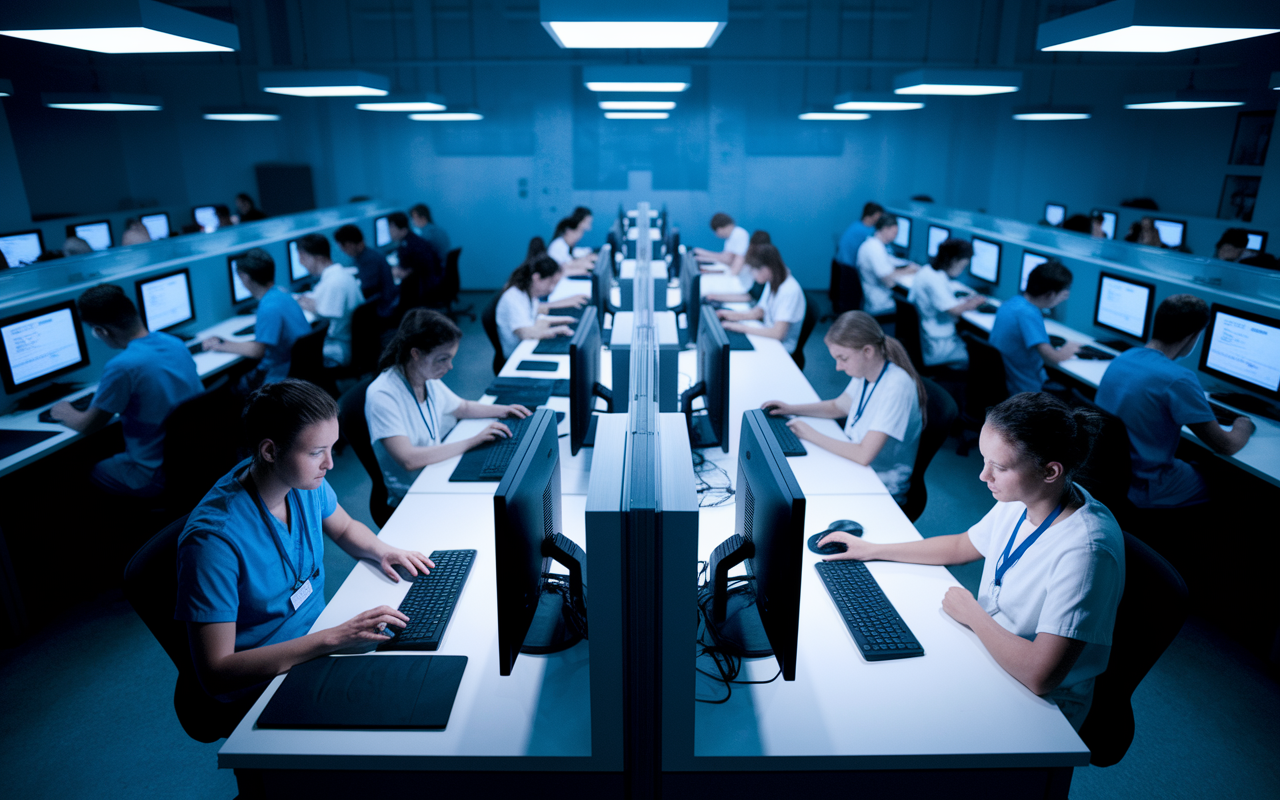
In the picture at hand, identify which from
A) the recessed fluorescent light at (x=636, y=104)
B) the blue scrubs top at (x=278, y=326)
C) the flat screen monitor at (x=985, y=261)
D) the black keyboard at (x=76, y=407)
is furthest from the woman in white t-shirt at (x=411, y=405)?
the recessed fluorescent light at (x=636, y=104)

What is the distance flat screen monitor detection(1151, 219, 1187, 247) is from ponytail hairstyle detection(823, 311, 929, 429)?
6205mm

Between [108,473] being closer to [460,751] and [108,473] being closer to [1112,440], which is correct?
[460,751]

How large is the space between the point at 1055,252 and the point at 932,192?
4.25 metres

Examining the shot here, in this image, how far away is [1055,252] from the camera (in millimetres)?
4602

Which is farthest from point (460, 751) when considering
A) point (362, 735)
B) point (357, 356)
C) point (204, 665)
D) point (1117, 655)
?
point (357, 356)

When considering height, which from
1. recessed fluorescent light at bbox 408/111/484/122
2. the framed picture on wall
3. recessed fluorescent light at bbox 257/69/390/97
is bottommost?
the framed picture on wall

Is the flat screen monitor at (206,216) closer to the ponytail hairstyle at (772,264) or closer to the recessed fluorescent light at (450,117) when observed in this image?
the recessed fluorescent light at (450,117)

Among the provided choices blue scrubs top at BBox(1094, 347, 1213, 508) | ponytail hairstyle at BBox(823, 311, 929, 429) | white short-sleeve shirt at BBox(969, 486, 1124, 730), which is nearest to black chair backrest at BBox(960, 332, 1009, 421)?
blue scrubs top at BBox(1094, 347, 1213, 508)

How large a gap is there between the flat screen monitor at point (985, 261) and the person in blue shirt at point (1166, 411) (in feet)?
9.35

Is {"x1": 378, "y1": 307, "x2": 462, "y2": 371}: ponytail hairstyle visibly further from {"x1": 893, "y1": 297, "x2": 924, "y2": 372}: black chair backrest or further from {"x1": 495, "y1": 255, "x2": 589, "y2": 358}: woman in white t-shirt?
{"x1": 893, "y1": 297, "x2": 924, "y2": 372}: black chair backrest

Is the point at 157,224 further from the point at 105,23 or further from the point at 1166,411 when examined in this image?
the point at 1166,411

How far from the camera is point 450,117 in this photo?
753cm

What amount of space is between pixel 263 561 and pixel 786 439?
1.78 m

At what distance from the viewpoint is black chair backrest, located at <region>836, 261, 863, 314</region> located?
224 inches
